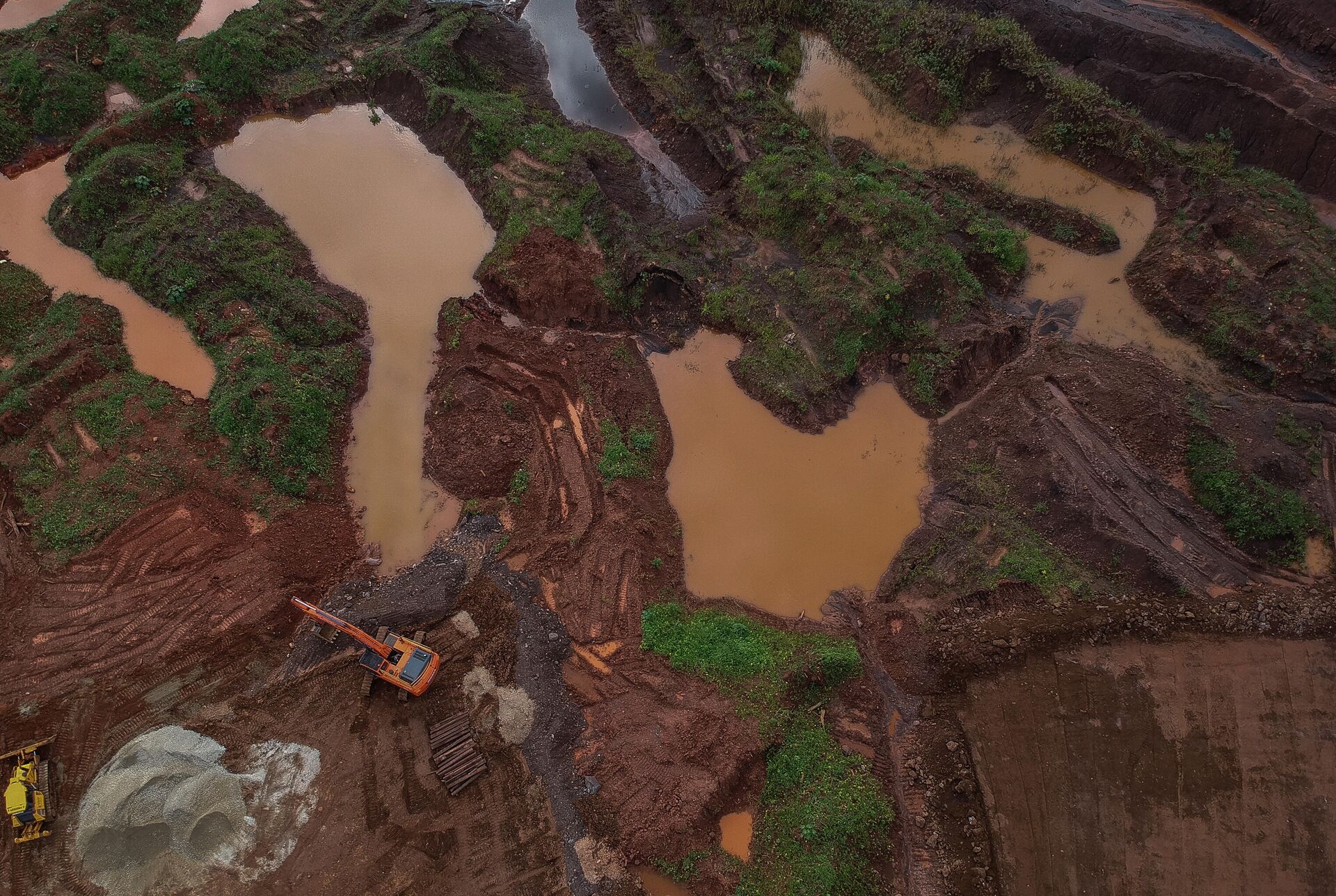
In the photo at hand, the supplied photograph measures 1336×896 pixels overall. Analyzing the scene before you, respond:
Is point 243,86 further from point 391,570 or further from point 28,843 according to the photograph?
point 28,843

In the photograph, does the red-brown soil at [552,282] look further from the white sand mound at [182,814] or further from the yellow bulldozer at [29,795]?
the yellow bulldozer at [29,795]

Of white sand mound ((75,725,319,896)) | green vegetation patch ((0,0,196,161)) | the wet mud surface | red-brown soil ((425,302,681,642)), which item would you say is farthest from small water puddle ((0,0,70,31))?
white sand mound ((75,725,319,896))

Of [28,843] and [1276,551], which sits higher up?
[1276,551]

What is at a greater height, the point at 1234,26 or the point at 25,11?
the point at 1234,26

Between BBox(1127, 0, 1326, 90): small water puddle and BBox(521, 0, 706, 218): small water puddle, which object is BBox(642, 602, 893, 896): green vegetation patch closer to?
BBox(521, 0, 706, 218): small water puddle

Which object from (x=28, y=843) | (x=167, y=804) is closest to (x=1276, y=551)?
(x=167, y=804)

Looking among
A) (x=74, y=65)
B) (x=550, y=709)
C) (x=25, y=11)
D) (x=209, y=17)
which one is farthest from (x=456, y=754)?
(x=25, y=11)

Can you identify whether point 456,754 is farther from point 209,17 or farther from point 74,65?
point 209,17
